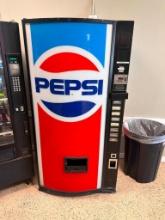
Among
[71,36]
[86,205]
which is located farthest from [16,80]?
[86,205]

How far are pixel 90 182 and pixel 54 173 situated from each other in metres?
0.31

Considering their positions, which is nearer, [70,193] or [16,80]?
[16,80]

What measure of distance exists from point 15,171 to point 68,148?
1.74ft

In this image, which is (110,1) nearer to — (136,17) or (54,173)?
(136,17)

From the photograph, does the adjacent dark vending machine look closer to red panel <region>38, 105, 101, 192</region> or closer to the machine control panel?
the machine control panel

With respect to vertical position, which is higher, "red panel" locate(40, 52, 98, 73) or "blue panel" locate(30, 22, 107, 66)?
"blue panel" locate(30, 22, 107, 66)

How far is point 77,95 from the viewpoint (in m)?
1.28

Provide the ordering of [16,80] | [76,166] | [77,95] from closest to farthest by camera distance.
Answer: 1. [77,95]
2. [16,80]
3. [76,166]

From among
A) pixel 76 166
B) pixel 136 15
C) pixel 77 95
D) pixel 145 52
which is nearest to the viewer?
pixel 77 95

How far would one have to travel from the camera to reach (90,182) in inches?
63.1

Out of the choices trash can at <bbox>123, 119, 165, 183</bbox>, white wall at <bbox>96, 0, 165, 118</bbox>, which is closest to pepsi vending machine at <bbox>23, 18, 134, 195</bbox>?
trash can at <bbox>123, 119, 165, 183</bbox>

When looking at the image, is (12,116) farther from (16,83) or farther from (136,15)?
(136,15)

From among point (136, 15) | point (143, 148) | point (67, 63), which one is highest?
point (136, 15)

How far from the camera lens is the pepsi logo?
1.21 meters
